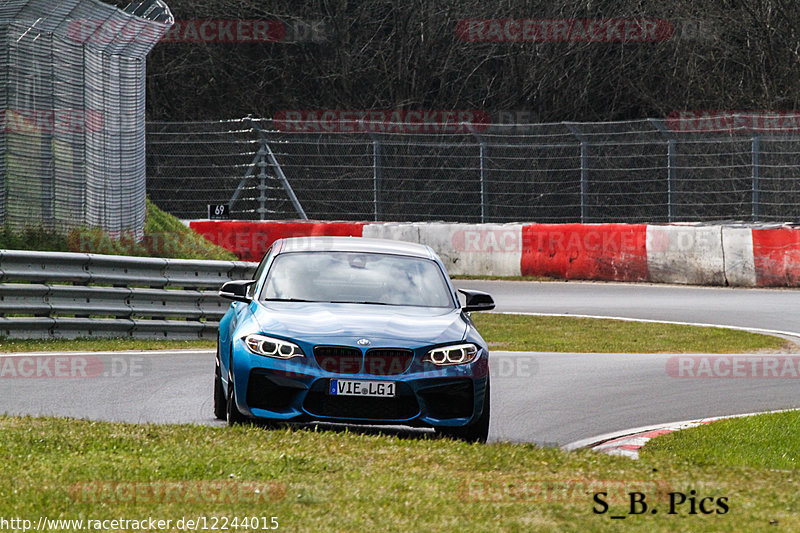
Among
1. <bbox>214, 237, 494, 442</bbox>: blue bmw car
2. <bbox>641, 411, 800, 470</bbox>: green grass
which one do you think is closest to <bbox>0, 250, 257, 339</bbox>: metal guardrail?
<bbox>214, 237, 494, 442</bbox>: blue bmw car

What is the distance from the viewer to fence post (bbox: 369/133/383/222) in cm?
2700

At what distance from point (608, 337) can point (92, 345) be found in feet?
20.6

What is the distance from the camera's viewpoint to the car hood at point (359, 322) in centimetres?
837

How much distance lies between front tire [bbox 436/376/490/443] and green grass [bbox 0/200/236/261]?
9.21m

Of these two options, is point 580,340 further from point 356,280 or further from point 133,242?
point 356,280

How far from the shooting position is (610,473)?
22.1ft

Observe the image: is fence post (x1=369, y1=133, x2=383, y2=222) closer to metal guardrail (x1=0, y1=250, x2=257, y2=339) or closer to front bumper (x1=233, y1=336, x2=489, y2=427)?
metal guardrail (x1=0, y1=250, x2=257, y2=339)

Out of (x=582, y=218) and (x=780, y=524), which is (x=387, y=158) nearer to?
(x=582, y=218)

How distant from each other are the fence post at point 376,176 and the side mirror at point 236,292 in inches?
Result: 683

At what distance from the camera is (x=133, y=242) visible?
19031mm

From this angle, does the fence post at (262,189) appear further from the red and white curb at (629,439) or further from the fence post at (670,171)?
Result: the red and white curb at (629,439)

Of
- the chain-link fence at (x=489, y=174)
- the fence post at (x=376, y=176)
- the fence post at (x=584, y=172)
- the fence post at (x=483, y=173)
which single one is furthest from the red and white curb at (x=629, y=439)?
the fence post at (x=376, y=176)

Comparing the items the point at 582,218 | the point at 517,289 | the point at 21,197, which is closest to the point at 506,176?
the point at 582,218

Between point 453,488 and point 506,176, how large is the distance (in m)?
20.7
